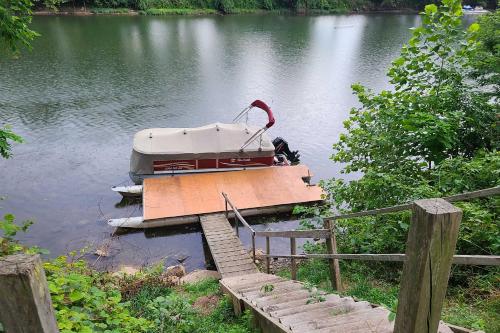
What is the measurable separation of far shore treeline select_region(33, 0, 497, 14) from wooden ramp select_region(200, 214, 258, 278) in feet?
154

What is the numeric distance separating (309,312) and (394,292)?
2271mm

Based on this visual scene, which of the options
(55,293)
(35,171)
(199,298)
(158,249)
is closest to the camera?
(55,293)

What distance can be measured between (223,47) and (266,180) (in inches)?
1194

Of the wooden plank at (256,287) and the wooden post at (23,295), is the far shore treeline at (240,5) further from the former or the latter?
the wooden post at (23,295)

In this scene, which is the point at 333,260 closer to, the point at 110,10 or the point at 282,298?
the point at 282,298

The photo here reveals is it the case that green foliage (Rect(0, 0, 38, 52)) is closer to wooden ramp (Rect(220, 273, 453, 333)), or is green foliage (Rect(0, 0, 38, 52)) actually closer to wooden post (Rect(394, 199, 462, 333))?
wooden ramp (Rect(220, 273, 453, 333))

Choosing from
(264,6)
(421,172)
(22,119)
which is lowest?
(22,119)

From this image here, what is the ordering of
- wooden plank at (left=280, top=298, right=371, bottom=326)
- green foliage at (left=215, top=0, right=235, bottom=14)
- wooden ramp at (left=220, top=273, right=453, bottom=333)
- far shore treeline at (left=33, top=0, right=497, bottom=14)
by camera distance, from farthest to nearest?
green foliage at (left=215, top=0, right=235, bottom=14) < far shore treeline at (left=33, top=0, right=497, bottom=14) < wooden plank at (left=280, top=298, right=371, bottom=326) < wooden ramp at (left=220, top=273, right=453, bottom=333)

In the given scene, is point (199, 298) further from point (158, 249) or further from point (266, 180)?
point (266, 180)

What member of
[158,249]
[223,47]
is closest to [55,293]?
[158,249]

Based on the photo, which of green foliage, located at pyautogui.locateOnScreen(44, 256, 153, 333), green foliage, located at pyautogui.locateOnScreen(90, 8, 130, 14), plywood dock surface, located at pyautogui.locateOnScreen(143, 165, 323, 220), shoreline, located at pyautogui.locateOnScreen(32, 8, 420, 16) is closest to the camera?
green foliage, located at pyautogui.locateOnScreen(44, 256, 153, 333)

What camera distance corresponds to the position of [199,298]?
8.30 meters

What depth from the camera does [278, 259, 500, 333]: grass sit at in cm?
408

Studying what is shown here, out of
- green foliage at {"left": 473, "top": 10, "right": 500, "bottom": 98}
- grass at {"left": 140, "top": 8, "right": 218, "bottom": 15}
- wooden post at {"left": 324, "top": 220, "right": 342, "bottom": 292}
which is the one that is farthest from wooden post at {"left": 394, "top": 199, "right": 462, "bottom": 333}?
grass at {"left": 140, "top": 8, "right": 218, "bottom": 15}
